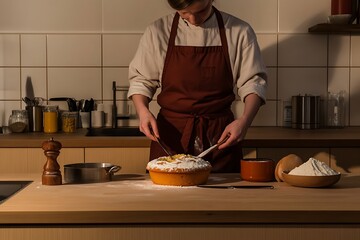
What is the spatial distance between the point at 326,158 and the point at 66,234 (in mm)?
1774

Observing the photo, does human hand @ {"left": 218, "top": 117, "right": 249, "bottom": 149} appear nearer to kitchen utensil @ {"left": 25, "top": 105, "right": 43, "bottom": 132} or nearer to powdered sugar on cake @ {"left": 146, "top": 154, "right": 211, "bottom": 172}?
powdered sugar on cake @ {"left": 146, "top": 154, "right": 211, "bottom": 172}

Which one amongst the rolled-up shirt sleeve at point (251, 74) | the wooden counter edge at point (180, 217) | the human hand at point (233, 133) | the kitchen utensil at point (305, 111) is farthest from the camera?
the kitchen utensil at point (305, 111)

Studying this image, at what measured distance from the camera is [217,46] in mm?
2566

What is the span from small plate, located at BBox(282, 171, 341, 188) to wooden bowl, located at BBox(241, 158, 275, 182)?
11cm

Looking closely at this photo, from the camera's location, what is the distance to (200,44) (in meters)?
2.58

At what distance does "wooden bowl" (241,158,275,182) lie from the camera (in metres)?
1.87

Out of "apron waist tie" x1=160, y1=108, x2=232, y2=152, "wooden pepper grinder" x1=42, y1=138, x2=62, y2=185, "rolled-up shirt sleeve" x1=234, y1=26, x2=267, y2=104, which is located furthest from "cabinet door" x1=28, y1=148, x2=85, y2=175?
"wooden pepper grinder" x1=42, y1=138, x2=62, y2=185

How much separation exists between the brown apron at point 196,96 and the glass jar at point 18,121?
96 centimetres

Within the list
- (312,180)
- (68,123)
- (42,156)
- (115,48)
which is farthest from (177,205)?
(115,48)

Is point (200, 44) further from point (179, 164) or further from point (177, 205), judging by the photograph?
point (177, 205)

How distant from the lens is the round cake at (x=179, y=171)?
69.8 inches

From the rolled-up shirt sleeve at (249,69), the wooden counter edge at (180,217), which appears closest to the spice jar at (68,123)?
the rolled-up shirt sleeve at (249,69)

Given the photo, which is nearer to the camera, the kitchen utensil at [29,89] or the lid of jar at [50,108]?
the lid of jar at [50,108]

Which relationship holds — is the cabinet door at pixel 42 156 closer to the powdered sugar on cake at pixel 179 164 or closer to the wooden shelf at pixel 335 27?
the powdered sugar on cake at pixel 179 164
